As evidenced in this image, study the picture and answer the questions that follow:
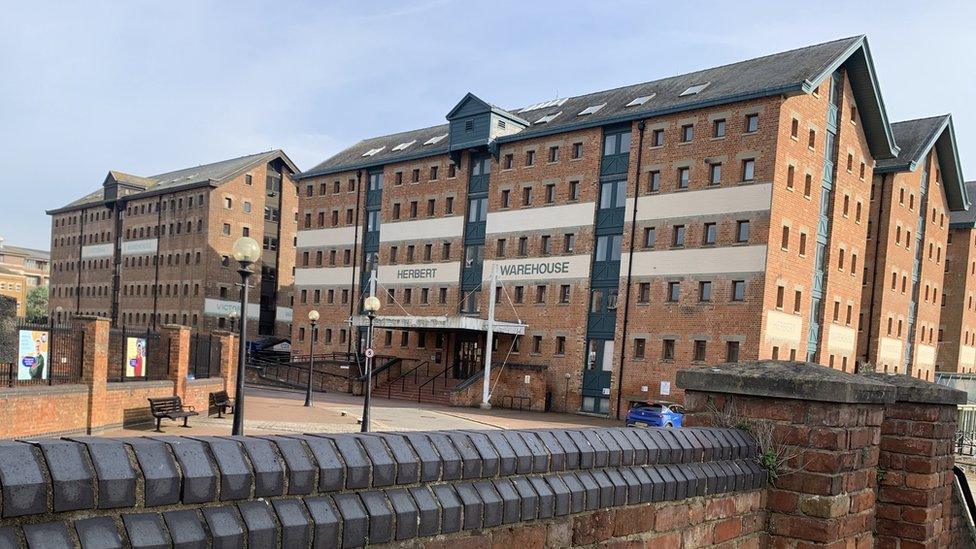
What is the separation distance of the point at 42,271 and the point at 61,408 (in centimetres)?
14047

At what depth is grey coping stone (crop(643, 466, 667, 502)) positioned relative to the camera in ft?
13.8

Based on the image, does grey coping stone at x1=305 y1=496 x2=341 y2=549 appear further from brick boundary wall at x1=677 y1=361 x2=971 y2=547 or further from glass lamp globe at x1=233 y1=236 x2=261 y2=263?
glass lamp globe at x1=233 y1=236 x2=261 y2=263

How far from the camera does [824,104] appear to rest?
37.0 meters

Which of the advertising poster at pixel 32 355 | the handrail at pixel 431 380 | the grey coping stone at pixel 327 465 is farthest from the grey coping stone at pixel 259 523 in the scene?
the handrail at pixel 431 380

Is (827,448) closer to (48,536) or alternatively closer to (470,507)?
(470,507)

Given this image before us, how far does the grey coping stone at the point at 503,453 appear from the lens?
3.47 meters

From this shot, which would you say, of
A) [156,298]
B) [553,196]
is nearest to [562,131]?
[553,196]

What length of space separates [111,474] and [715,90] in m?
37.9

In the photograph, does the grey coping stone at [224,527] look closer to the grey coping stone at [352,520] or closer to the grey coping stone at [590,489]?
the grey coping stone at [352,520]

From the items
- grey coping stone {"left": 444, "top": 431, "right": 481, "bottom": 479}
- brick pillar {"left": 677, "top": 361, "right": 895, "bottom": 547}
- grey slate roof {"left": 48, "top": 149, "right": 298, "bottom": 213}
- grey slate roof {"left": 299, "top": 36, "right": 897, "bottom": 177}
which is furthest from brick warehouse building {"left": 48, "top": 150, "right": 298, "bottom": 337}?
grey coping stone {"left": 444, "top": 431, "right": 481, "bottom": 479}

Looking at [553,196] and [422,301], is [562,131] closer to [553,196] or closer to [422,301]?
[553,196]

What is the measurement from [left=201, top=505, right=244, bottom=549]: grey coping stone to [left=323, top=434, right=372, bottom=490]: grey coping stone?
456 mm

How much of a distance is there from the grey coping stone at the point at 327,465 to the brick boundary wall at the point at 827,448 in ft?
10.2

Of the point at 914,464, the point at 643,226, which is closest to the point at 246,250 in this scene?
the point at 914,464
